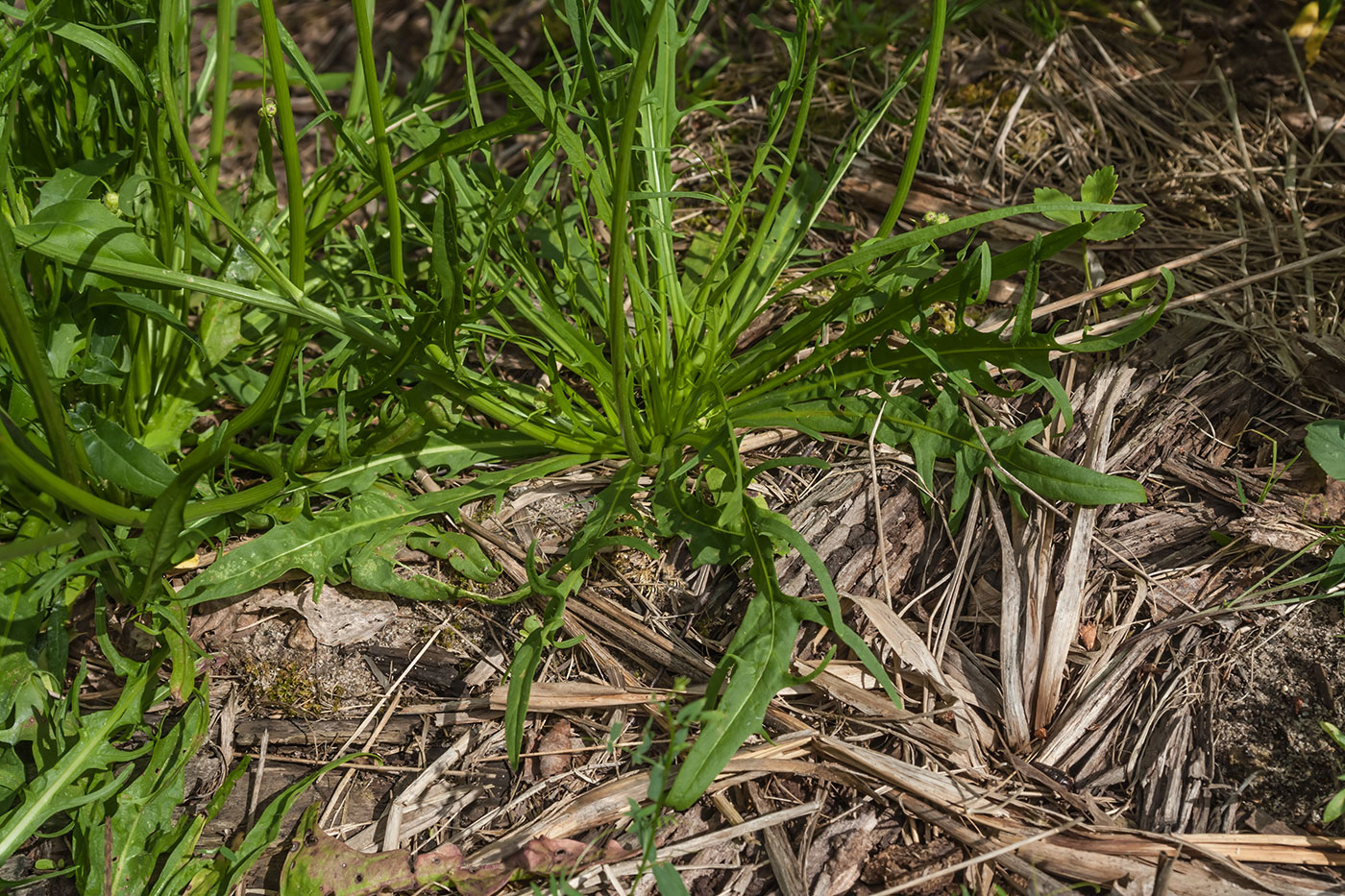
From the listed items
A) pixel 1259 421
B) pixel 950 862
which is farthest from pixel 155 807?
pixel 1259 421

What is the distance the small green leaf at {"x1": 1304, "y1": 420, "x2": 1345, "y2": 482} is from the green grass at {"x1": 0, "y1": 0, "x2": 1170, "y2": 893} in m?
0.39

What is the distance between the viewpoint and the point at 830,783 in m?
1.45

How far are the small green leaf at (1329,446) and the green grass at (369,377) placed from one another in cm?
39

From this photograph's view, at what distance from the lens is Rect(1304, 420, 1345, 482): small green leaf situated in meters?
1.52

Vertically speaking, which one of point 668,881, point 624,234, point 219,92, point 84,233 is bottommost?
point 668,881

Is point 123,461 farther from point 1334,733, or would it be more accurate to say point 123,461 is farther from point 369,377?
point 1334,733

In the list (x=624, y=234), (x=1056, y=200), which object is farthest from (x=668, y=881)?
(x=1056, y=200)

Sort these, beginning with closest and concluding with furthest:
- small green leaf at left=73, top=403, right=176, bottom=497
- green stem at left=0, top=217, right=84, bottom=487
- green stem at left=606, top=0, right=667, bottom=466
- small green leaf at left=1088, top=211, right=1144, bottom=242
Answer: green stem at left=606, top=0, right=667, bottom=466, green stem at left=0, top=217, right=84, bottom=487, small green leaf at left=73, top=403, right=176, bottom=497, small green leaf at left=1088, top=211, right=1144, bottom=242

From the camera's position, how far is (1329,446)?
1547 millimetres

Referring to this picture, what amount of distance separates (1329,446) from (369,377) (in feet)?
5.76

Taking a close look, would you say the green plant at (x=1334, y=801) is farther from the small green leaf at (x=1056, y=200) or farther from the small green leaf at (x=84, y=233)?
the small green leaf at (x=84, y=233)

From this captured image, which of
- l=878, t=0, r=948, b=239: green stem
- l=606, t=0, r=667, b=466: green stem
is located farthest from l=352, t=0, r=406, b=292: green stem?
l=878, t=0, r=948, b=239: green stem

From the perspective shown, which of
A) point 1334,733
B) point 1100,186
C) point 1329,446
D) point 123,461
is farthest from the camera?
point 1100,186

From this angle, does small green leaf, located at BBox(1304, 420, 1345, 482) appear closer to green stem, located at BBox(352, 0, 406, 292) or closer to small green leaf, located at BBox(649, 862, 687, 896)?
small green leaf, located at BBox(649, 862, 687, 896)
